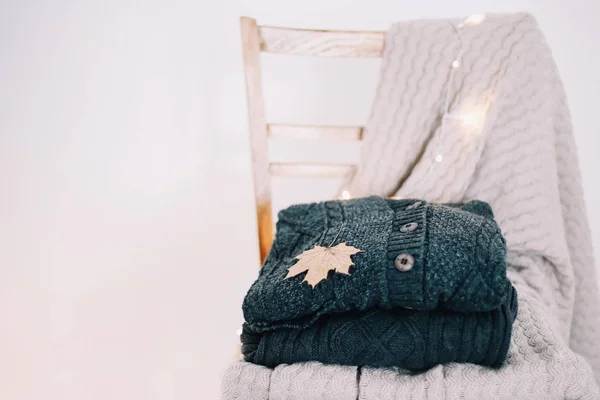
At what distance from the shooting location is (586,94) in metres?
0.95

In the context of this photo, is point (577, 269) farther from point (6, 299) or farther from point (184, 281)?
point (6, 299)

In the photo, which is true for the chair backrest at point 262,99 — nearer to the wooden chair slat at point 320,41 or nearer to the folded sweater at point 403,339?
the wooden chair slat at point 320,41

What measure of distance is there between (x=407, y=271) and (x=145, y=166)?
75 cm

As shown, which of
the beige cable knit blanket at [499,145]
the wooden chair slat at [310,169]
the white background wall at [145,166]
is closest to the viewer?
the beige cable knit blanket at [499,145]

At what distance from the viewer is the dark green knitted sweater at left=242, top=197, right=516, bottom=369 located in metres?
0.40

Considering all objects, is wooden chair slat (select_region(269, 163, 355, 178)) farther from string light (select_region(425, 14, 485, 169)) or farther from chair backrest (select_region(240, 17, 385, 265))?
string light (select_region(425, 14, 485, 169))

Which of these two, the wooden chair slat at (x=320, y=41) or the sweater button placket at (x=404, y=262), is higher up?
the wooden chair slat at (x=320, y=41)

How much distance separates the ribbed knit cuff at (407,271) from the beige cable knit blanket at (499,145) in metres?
0.21

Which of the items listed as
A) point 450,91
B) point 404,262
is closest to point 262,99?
point 450,91

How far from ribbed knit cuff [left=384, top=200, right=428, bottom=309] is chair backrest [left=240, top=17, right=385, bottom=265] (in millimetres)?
330

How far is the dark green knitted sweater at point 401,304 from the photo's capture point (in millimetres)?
400

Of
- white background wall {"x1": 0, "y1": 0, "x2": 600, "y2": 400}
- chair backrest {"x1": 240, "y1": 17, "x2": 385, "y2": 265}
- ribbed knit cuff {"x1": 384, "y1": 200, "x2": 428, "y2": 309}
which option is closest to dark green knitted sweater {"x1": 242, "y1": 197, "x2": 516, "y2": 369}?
ribbed knit cuff {"x1": 384, "y1": 200, "x2": 428, "y2": 309}

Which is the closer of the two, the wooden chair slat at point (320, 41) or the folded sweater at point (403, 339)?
the folded sweater at point (403, 339)

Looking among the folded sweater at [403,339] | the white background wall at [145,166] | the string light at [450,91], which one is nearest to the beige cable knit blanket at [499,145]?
the string light at [450,91]
